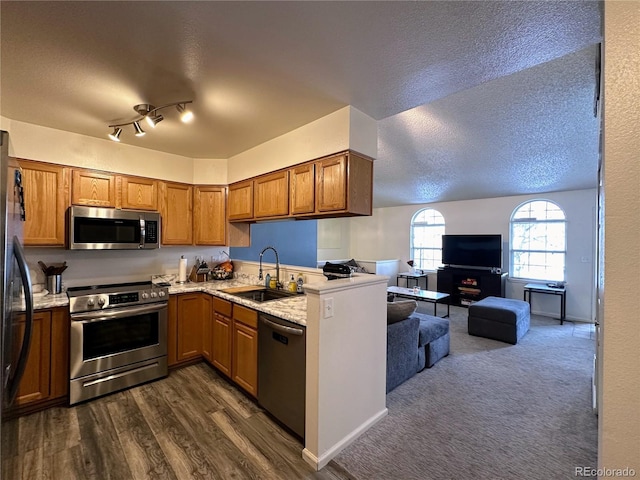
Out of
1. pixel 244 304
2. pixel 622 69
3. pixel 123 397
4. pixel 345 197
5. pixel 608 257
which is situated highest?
pixel 622 69

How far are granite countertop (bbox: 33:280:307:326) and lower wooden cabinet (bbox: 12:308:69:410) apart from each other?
11 centimetres

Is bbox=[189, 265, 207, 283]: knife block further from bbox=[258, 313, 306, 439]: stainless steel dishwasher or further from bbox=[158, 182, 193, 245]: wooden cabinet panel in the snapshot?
bbox=[258, 313, 306, 439]: stainless steel dishwasher

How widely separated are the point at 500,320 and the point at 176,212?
4.81 metres

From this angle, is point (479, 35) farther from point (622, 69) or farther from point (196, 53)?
point (196, 53)

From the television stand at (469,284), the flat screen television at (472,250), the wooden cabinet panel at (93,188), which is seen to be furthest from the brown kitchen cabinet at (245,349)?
the flat screen television at (472,250)

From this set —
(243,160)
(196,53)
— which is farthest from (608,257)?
(243,160)

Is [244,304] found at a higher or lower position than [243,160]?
lower

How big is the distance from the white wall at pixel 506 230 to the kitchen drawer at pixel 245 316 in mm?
5939

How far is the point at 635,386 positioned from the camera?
905 mm

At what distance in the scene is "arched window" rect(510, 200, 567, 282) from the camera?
557cm

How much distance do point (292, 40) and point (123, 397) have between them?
324cm

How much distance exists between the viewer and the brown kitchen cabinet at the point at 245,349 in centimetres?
244

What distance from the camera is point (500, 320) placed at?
4172mm

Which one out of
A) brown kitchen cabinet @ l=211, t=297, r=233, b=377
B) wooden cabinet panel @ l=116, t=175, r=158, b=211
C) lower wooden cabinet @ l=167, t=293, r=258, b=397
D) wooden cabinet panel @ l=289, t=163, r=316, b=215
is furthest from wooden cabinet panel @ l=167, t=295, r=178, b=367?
wooden cabinet panel @ l=289, t=163, r=316, b=215
